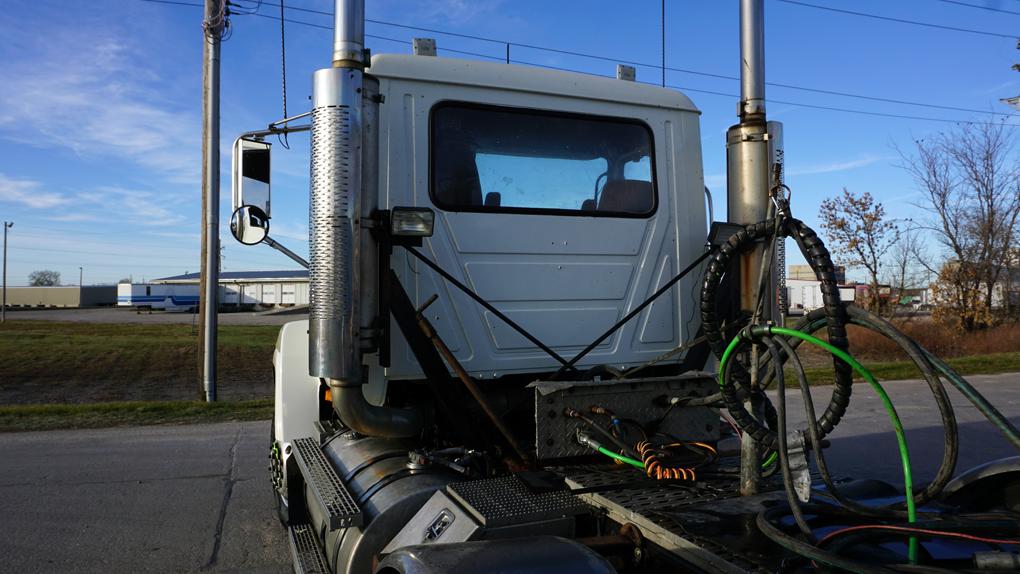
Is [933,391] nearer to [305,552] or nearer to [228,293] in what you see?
[305,552]

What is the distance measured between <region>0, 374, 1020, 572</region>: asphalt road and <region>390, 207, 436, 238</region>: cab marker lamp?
8.91 ft

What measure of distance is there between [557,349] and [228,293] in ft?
254

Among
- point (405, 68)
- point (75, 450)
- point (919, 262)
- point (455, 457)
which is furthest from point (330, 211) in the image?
point (919, 262)

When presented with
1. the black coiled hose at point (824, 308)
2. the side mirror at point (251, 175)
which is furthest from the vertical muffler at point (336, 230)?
the black coiled hose at point (824, 308)

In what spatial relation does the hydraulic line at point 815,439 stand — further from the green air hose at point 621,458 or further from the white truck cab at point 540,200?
the white truck cab at point 540,200

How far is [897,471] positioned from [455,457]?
5.23 metres

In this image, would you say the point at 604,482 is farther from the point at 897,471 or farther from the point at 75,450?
the point at 75,450

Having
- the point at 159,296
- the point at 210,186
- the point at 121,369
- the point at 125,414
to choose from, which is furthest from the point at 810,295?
the point at 159,296

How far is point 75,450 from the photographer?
7566 millimetres

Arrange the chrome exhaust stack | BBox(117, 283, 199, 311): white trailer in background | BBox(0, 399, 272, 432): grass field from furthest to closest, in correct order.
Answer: BBox(117, 283, 199, 311): white trailer in background, BBox(0, 399, 272, 432): grass field, the chrome exhaust stack

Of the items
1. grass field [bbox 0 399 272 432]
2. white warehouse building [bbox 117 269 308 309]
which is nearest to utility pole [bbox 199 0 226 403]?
grass field [bbox 0 399 272 432]

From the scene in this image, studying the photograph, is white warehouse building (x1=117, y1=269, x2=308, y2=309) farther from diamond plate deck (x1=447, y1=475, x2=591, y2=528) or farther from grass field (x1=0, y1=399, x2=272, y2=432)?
diamond plate deck (x1=447, y1=475, x2=591, y2=528)

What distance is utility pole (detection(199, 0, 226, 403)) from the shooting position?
36.4 ft

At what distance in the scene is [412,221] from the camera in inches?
114
